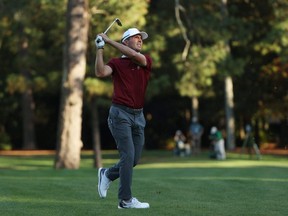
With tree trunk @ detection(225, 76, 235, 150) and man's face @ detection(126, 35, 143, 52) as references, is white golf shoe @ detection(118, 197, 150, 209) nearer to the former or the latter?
man's face @ detection(126, 35, 143, 52)

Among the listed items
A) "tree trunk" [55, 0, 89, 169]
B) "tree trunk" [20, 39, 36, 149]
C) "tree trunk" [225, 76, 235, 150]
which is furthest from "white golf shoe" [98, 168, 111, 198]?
"tree trunk" [20, 39, 36, 149]

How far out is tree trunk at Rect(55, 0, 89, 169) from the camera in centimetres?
2522

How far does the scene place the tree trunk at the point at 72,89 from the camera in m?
25.2

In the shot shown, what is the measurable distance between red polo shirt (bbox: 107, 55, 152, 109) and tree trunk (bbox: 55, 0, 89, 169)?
1568 cm

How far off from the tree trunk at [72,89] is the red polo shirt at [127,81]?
1568 centimetres

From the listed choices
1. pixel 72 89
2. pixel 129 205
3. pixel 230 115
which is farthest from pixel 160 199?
pixel 230 115

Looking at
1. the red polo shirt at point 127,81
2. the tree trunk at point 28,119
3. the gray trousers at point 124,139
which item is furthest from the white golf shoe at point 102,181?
the tree trunk at point 28,119

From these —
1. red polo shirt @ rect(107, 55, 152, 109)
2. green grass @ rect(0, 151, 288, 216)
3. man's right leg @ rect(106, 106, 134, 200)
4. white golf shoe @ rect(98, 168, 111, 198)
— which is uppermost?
red polo shirt @ rect(107, 55, 152, 109)

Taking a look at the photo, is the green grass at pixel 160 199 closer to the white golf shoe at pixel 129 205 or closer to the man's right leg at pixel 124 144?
the white golf shoe at pixel 129 205

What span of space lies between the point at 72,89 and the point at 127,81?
Answer: 629 inches

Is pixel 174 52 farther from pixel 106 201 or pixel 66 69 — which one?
pixel 106 201

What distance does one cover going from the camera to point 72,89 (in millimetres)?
25422

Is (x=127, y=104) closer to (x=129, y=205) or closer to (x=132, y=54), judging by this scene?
(x=132, y=54)

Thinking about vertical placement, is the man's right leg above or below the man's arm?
below
